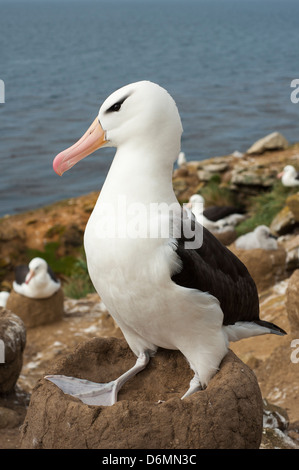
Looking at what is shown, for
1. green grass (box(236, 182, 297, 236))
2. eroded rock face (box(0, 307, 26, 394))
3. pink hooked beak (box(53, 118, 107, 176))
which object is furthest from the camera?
green grass (box(236, 182, 297, 236))

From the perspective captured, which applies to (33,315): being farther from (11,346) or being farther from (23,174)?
(23,174)

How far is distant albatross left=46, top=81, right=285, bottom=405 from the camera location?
3639 mm

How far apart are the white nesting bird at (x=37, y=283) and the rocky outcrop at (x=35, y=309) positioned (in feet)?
0.27

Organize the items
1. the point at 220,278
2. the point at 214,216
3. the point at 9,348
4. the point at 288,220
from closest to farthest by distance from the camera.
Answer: the point at 220,278 → the point at 9,348 → the point at 288,220 → the point at 214,216

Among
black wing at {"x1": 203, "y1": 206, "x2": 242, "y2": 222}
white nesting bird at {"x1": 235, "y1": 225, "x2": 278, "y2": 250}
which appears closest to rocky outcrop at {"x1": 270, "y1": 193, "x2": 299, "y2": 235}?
black wing at {"x1": 203, "y1": 206, "x2": 242, "y2": 222}

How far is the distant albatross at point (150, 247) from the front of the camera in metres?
3.64

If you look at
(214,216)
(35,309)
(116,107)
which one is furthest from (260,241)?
(116,107)

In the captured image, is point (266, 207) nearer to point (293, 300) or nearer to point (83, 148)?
point (293, 300)

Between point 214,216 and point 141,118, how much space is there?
32.3 ft

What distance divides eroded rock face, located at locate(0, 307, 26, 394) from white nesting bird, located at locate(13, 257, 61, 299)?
296 centimetres

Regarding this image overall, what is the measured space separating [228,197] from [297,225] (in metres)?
4.00

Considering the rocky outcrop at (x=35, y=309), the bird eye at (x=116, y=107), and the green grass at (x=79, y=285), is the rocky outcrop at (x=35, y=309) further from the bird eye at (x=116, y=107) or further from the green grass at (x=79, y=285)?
the bird eye at (x=116, y=107)

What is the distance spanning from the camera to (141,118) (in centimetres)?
374

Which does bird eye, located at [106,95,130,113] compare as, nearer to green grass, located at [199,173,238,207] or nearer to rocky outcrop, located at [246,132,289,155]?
green grass, located at [199,173,238,207]
